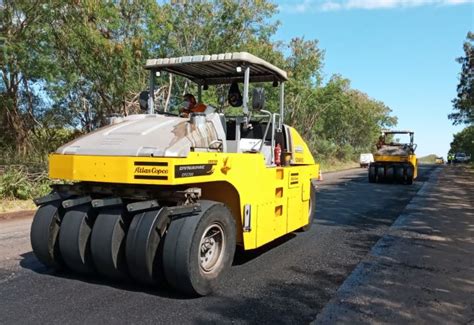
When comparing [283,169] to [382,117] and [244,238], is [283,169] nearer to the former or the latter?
[244,238]

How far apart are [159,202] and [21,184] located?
7885mm

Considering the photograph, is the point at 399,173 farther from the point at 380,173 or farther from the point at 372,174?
the point at 372,174

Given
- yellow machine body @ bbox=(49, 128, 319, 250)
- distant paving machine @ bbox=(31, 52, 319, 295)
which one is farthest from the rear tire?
distant paving machine @ bbox=(31, 52, 319, 295)

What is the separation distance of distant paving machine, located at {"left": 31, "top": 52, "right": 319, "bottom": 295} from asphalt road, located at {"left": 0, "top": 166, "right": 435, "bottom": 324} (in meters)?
Result: 0.19

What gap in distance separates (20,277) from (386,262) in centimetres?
442

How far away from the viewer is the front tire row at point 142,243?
441 centimetres

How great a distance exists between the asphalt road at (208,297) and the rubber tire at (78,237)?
225 millimetres

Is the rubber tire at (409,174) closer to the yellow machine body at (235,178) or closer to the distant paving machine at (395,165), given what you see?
the distant paving machine at (395,165)

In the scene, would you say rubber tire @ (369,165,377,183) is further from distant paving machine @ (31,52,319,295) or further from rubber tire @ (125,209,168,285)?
rubber tire @ (125,209,168,285)

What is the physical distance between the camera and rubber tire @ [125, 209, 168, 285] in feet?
14.5

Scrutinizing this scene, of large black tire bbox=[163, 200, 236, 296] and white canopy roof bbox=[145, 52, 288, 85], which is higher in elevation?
white canopy roof bbox=[145, 52, 288, 85]

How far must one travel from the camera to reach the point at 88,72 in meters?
13.7

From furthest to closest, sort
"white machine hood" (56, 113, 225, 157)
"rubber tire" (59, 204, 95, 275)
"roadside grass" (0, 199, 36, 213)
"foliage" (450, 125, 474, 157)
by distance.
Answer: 1. "foliage" (450, 125, 474, 157)
2. "roadside grass" (0, 199, 36, 213)
3. "rubber tire" (59, 204, 95, 275)
4. "white machine hood" (56, 113, 225, 157)

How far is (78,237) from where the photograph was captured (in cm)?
473
